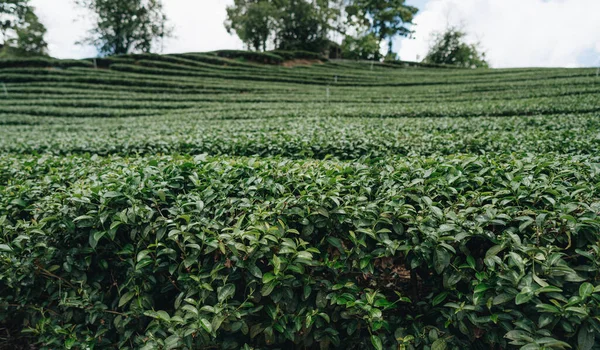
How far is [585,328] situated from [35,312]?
9.93ft

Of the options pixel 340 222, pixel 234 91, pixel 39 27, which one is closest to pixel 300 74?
pixel 234 91

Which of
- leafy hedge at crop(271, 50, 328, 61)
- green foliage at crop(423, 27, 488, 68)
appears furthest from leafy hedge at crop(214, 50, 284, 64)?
green foliage at crop(423, 27, 488, 68)

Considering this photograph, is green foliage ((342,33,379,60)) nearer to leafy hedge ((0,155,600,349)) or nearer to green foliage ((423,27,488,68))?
green foliage ((423,27,488,68))

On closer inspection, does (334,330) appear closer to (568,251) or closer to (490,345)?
(490,345)

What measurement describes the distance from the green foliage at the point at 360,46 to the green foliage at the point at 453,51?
13313mm

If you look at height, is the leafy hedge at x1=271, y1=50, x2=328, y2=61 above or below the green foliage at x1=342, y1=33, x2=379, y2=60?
below

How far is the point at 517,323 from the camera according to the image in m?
1.38

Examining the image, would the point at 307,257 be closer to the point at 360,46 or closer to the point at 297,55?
the point at 297,55

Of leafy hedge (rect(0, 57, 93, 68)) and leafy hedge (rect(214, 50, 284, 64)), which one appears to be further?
leafy hedge (rect(214, 50, 284, 64))

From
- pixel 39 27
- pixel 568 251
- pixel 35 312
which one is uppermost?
pixel 39 27

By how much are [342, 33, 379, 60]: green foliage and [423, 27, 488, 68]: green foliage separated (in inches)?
524

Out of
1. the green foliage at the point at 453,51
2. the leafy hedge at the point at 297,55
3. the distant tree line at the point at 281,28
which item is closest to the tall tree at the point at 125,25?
the distant tree line at the point at 281,28

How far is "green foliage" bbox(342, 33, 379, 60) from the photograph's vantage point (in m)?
40.4

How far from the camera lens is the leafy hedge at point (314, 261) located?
4.92ft
